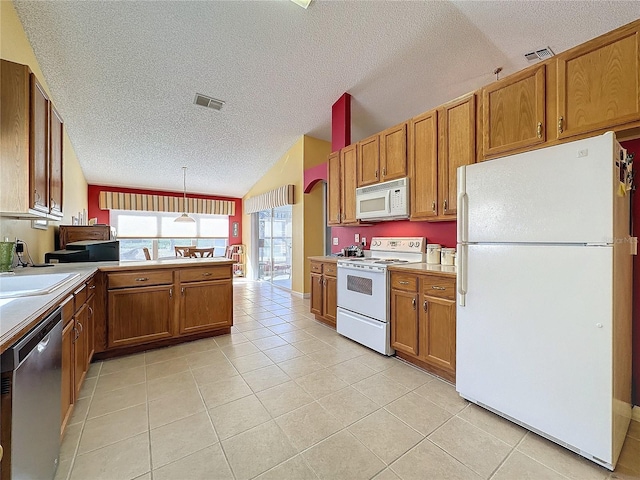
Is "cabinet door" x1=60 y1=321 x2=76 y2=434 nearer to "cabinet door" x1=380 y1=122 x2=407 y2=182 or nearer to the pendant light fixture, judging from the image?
"cabinet door" x1=380 y1=122 x2=407 y2=182

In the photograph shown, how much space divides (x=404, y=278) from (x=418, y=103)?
9.30 ft

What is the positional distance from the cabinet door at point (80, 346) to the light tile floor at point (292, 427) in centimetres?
18

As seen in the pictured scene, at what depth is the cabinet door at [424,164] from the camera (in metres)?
2.59

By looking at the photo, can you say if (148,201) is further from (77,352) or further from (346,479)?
(346,479)

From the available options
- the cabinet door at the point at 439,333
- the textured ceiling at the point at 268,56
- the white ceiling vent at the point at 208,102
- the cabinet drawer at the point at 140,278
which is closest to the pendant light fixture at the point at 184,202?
the textured ceiling at the point at 268,56

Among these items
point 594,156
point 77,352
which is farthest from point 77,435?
point 594,156

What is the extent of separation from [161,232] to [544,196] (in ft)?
27.1

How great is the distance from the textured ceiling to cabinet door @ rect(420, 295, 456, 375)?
239cm

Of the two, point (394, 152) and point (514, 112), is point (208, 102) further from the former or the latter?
point (514, 112)

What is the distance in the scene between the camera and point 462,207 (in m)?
1.88

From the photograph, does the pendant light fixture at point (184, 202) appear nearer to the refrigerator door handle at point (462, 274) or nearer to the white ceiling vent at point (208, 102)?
the white ceiling vent at point (208, 102)

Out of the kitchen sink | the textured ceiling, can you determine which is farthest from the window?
the kitchen sink

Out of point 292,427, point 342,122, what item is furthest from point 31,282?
point 342,122

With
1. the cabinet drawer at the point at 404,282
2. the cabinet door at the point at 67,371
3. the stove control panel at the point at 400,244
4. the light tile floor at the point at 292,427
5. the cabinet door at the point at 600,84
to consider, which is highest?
the cabinet door at the point at 600,84
